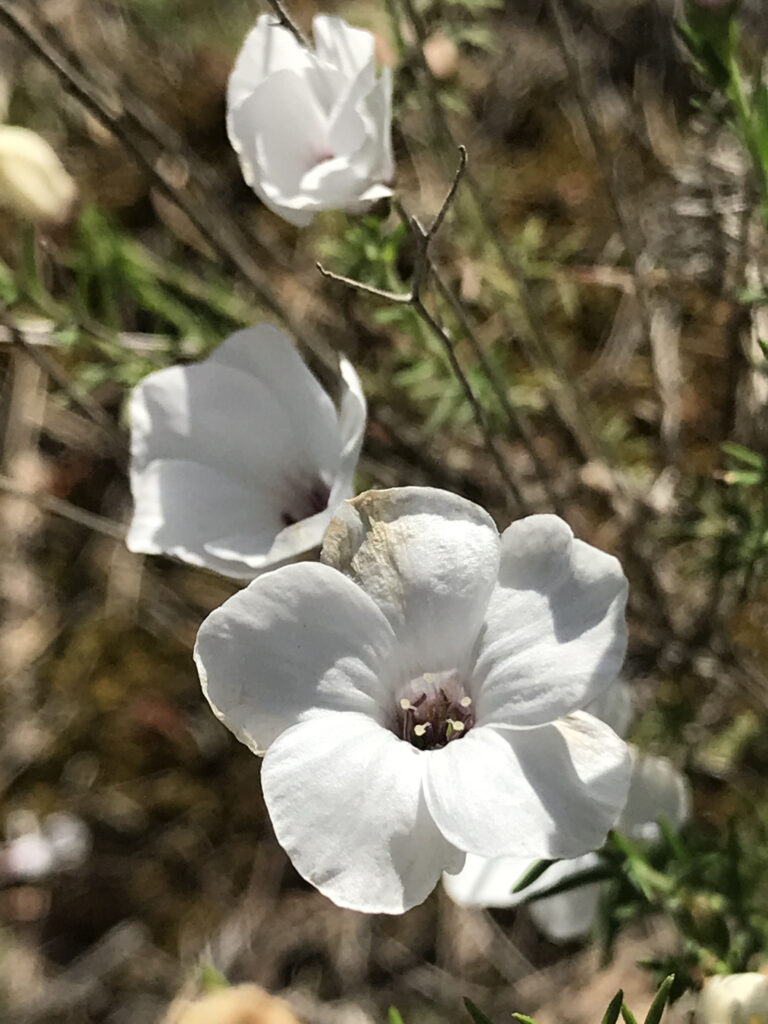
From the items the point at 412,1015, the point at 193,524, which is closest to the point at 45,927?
the point at 412,1015

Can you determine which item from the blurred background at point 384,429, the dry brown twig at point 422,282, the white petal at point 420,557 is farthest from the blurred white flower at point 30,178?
the white petal at point 420,557

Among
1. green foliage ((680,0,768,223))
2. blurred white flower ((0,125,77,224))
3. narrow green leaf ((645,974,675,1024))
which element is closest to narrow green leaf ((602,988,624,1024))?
narrow green leaf ((645,974,675,1024))

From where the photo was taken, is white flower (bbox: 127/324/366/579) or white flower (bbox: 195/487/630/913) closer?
white flower (bbox: 195/487/630/913)

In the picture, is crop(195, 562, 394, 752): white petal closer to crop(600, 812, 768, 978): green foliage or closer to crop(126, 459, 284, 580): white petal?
crop(126, 459, 284, 580): white petal

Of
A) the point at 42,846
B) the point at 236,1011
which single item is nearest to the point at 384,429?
the point at 236,1011

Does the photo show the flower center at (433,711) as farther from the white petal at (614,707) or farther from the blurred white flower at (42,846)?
the blurred white flower at (42,846)

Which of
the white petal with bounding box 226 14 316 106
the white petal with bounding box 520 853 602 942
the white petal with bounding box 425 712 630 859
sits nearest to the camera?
the white petal with bounding box 425 712 630 859

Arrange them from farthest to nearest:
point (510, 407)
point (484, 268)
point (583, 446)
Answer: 1. point (484, 268)
2. point (583, 446)
3. point (510, 407)

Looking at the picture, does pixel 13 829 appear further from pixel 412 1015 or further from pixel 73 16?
pixel 73 16
